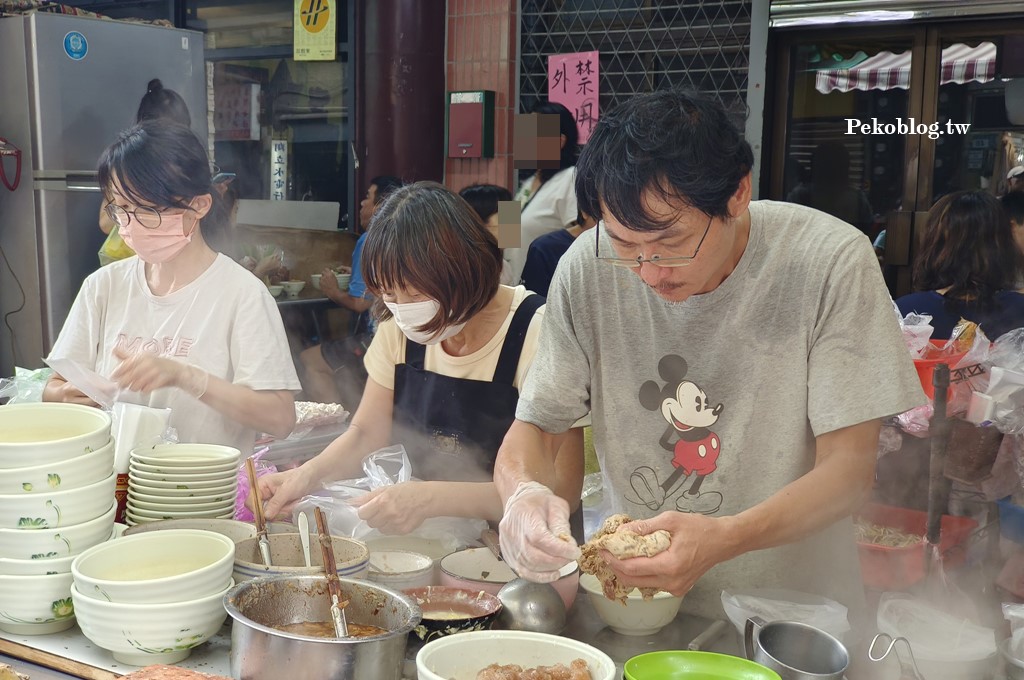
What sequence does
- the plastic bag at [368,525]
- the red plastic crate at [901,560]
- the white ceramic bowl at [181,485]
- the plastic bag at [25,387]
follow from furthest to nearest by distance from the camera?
the red plastic crate at [901,560]
the plastic bag at [25,387]
the plastic bag at [368,525]
the white ceramic bowl at [181,485]

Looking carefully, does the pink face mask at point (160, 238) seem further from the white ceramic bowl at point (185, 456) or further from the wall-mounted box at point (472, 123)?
the wall-mounted box at point (472, 123)

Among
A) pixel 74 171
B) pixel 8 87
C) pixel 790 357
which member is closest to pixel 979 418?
pixel 790 357

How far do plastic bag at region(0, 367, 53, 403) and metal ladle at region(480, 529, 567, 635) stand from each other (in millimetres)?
1887

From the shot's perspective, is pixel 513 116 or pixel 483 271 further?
pixel 513 116

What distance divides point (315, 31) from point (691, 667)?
17.9ft

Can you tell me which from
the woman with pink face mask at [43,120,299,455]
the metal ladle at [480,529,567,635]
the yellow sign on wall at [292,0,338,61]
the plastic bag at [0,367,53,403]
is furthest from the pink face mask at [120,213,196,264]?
the yellow sign on wall at [292,0,338,61]

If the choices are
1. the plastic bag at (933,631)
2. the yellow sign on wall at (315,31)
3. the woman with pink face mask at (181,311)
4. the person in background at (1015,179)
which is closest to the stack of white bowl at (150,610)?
the woman with pink face mask at (181,311)

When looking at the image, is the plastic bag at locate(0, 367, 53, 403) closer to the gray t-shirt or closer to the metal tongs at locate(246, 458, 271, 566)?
the metal tongs at locate(246, 458, 271, 566)

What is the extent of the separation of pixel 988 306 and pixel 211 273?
2925 millimetres

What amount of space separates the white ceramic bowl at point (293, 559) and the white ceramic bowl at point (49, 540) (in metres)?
0.26

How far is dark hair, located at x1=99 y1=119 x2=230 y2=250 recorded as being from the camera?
2.59m

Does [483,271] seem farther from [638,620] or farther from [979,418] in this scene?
[979,418]

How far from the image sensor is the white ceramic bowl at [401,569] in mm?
1753

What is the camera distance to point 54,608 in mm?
1662
